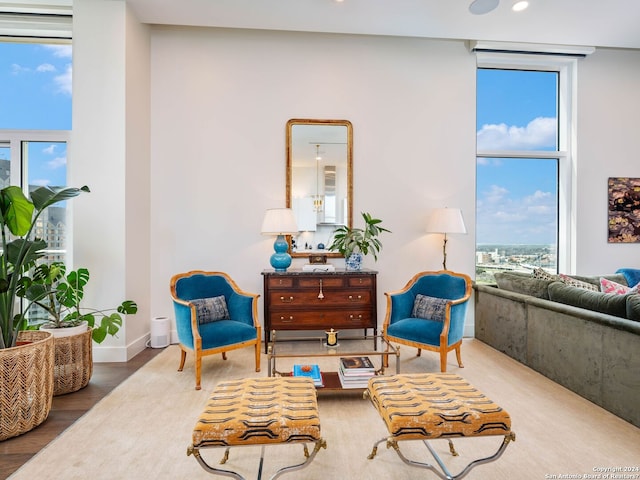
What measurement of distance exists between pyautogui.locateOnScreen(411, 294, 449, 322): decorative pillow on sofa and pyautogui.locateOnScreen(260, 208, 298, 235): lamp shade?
1499mm

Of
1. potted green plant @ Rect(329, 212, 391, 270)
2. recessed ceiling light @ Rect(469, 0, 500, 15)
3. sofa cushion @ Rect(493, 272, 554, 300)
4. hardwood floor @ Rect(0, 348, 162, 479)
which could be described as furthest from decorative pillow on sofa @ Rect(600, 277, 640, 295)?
hardwood floor @ Rect(0, 348, 162, 479)

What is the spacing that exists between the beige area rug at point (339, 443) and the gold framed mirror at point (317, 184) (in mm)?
1989

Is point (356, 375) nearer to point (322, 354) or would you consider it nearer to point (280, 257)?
point (322, 354)

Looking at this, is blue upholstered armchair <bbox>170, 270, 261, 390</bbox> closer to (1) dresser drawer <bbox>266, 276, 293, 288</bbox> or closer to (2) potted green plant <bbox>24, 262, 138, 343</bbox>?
(1) dresser drawer <bbox>266, 276, 293, 288</bbox>

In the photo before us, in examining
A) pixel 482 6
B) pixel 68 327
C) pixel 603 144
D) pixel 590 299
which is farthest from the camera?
pixel 603 144

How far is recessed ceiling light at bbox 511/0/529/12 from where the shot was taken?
352 cm

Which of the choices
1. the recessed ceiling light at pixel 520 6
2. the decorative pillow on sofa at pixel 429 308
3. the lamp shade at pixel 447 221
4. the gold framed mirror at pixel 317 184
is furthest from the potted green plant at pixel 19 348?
the recessed ceiling light at pixel 520 6

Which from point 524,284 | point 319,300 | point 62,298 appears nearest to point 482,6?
point 524,284

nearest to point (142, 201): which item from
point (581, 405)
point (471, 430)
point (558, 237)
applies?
point (471, 430)

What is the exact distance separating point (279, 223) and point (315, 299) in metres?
0.91

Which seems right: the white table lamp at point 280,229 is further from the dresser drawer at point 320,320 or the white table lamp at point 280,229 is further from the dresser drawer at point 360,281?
the dresser drawer at point 360,281

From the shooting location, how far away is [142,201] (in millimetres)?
3996

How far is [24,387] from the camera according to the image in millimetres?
2211

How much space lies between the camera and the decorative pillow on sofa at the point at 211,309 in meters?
3.36
